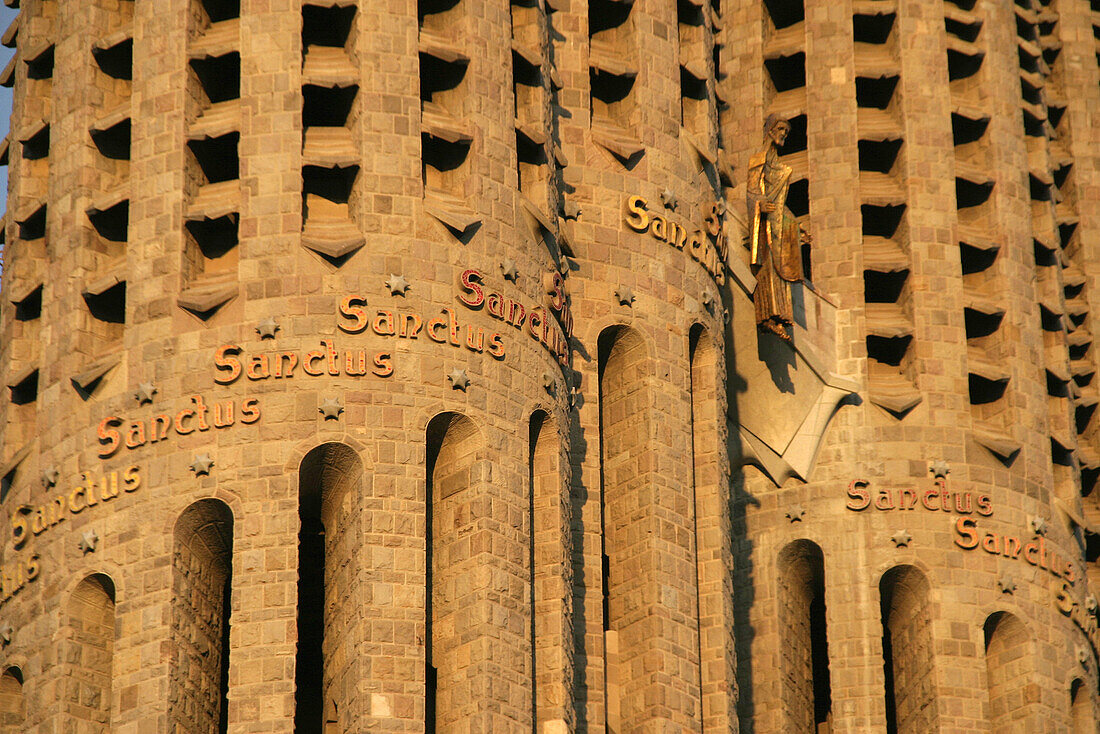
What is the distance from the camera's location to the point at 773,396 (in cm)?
8119

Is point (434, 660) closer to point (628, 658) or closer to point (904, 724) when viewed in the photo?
point (628, 658)

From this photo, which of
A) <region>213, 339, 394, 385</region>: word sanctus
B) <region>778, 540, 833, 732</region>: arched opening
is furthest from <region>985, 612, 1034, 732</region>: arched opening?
<region>213, 339, 394, 385</region>: word sanctus

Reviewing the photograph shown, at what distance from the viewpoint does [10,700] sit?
6919 cm

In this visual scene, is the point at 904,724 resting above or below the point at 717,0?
below

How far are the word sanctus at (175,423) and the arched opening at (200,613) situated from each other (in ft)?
5.04

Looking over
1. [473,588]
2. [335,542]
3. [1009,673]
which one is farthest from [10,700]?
[1009,673]

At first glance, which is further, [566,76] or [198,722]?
[566,76]

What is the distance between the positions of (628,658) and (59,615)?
11643 mm

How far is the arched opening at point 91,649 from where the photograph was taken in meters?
66.7

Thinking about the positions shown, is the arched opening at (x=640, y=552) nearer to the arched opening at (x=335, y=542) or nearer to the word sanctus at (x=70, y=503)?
the arched opening at (x=335, y=542)

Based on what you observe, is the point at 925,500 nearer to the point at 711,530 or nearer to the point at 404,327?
the point at 711,530

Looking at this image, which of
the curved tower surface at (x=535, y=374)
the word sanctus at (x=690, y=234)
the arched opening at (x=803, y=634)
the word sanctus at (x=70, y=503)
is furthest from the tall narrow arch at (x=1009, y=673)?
the word sanctus at (x=70, y=503)

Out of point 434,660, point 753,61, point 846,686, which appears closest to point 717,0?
point 753,61

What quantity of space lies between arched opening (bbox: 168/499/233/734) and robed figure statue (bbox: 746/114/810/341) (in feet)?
56.1
